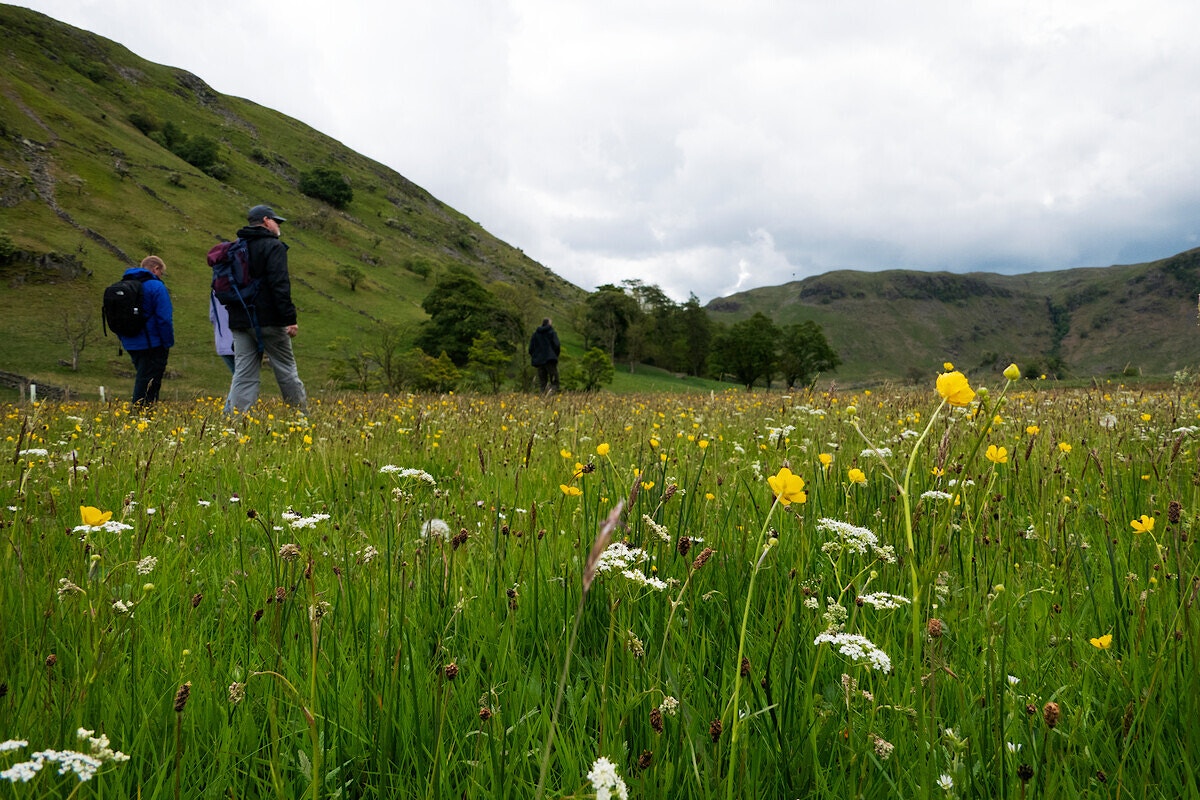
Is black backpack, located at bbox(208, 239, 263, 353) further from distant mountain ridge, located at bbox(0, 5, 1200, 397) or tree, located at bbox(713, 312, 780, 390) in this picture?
tree, located at bbox(713, 312, 780, 390)

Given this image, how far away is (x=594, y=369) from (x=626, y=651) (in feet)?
124

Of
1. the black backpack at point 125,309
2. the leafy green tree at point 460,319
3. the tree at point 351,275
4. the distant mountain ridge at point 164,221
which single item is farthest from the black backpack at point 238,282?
the tree at point 351,275

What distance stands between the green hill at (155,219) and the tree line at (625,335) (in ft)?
20.4

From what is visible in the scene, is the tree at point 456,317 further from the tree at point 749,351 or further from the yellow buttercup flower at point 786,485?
the yellow buttercup flower at point 786,485

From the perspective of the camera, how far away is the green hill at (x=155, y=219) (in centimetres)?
3991

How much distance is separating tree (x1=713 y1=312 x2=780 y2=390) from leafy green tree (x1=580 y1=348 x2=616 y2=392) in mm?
38712

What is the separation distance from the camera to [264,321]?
26.3 feet

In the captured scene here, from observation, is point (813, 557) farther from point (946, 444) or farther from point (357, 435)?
point (357, 435)

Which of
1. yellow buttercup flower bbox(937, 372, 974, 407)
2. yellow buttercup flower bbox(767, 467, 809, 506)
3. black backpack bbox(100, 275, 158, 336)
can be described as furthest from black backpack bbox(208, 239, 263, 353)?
yellow buttercup flower bbox(937, 372, 974, 407)

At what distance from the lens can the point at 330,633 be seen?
1.73 meters

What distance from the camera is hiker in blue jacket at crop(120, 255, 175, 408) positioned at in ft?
31.5

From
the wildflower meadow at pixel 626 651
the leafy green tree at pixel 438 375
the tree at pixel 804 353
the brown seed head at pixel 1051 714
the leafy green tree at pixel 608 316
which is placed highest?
the leafy green tree at pixel 608 316

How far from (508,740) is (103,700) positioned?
1003 mm

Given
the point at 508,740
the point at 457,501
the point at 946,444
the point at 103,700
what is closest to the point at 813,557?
the point at 946,444
